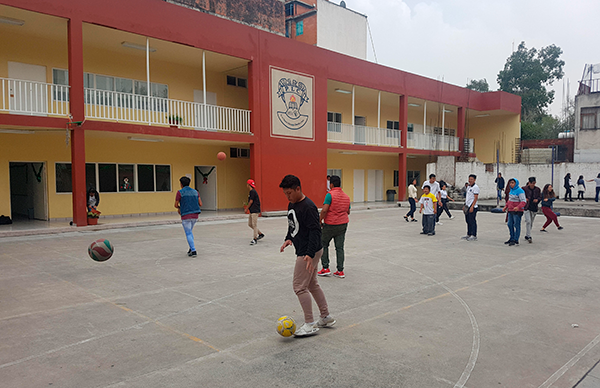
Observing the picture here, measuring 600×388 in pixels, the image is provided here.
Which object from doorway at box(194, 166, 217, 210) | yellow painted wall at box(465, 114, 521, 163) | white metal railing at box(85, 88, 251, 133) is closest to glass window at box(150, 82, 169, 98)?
white metal railing at box(85, 88, 251, 133)

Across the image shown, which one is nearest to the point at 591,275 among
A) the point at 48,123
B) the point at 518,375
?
the point at 518,375

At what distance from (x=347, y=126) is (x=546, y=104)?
3859 centimetres

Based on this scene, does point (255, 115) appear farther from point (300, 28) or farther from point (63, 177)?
point (300, 28)

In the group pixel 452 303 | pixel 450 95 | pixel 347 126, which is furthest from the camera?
pixel 450 95

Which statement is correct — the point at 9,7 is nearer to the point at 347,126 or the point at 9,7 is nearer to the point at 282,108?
the point at 282,108

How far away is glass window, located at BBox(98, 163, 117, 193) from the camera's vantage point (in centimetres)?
1675

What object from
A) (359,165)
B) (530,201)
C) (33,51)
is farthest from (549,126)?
(33,51)

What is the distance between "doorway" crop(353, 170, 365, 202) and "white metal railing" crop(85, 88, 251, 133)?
10.1 m

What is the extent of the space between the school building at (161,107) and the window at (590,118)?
12.4 meters

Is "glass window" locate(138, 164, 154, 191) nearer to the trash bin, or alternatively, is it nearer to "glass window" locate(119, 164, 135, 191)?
"glass window" locate(119, 164, 135, 191)

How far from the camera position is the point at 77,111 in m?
13.5

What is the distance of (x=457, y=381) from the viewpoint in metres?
3.54

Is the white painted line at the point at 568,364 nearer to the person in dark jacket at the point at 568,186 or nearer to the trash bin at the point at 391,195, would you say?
the trash bin at the point at 391,195

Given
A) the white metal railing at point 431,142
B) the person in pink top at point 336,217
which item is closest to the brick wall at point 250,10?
the white metal railing at point 431,142
